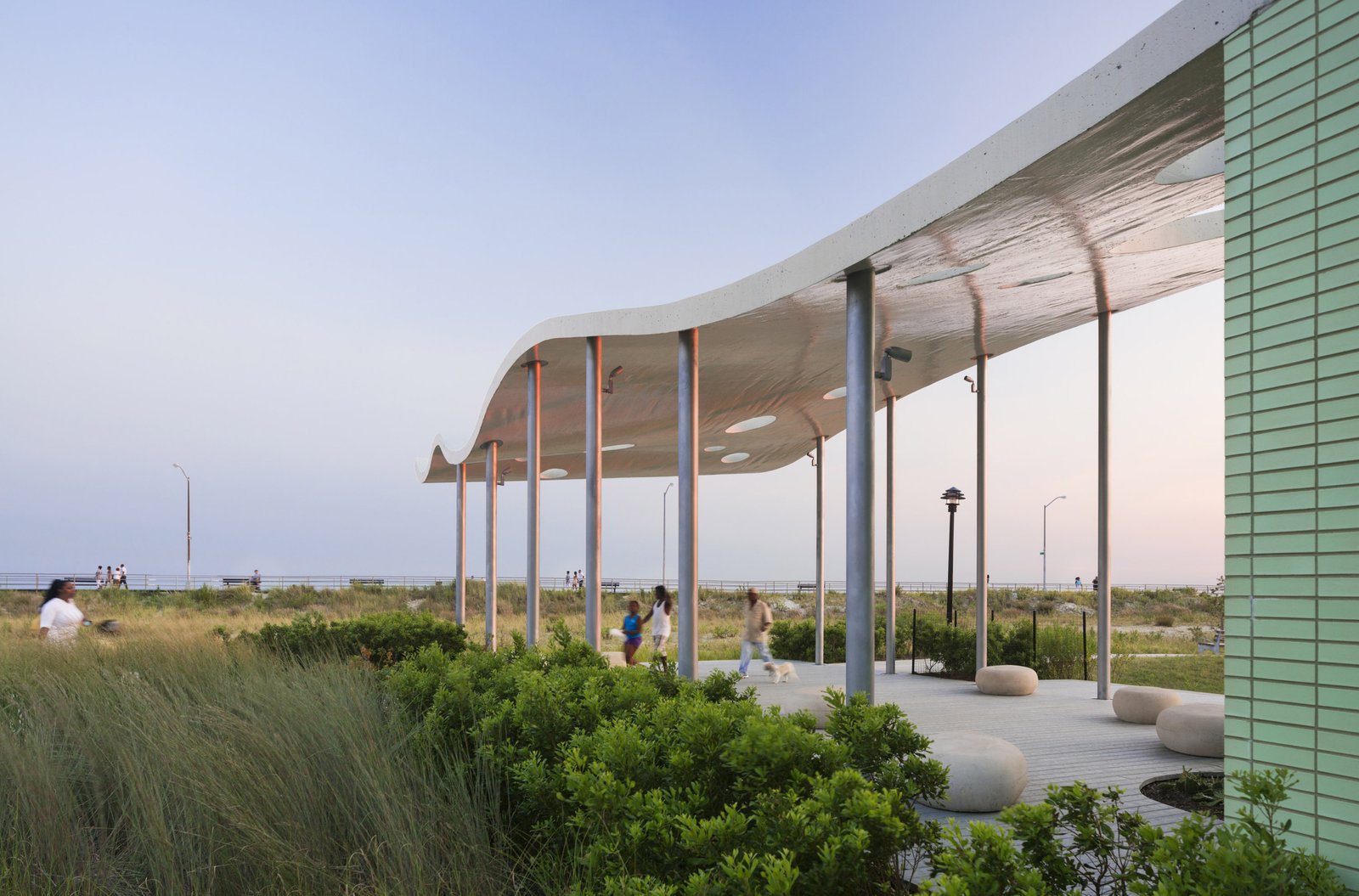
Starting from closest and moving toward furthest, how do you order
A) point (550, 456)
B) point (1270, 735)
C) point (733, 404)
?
point (1270, 735) < point (733, 404) < point (550, 456)

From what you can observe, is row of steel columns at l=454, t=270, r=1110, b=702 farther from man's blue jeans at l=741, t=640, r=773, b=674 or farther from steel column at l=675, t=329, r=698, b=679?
man's blue jeans at l=741, t=640, r=773, b=674

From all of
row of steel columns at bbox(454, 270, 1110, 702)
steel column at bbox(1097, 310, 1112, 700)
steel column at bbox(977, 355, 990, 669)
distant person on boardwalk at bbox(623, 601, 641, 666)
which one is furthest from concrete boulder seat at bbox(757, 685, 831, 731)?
distant person on boardwalk at bbox(623, 601, 641, 666)

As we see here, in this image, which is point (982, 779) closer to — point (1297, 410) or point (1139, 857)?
point (1139, 857)

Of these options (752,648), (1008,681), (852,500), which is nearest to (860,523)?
(852,500)

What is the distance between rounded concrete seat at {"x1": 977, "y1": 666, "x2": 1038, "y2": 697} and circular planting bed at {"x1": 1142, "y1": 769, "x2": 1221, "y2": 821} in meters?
5.42

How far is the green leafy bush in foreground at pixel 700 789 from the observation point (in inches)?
139

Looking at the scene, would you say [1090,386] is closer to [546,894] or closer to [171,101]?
[546,894]

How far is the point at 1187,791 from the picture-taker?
7031mm

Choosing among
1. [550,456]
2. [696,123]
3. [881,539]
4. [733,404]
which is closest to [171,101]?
[696,123]

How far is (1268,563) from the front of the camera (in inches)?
154

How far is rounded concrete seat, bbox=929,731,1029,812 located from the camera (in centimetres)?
639

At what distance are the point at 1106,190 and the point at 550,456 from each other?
61.9 feet

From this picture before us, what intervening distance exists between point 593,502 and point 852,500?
492 cm

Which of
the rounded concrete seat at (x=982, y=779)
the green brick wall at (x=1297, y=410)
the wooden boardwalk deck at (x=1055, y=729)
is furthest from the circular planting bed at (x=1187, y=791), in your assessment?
the green brick wall at (x=1297, y=410)
